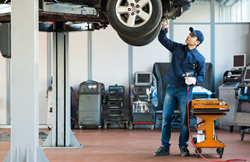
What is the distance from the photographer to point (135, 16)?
Result: 13.6 feet

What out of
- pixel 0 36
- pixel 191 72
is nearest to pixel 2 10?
pixel 0 36

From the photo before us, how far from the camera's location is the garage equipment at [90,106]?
9.06 meters

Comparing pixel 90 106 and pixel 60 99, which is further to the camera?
pixel 90 106

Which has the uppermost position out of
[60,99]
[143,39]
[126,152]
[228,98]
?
[143,39]

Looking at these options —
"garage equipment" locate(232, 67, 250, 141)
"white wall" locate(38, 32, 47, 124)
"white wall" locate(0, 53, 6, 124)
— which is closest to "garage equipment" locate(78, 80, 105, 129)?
"white wall" locate(38, 32, 47, 124)

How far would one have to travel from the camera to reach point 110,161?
14.6 ft

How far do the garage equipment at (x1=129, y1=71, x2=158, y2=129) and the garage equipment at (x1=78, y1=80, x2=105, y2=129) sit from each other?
0.82 metres

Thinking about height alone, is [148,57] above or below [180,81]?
above

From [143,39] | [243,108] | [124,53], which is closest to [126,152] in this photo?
[143,39]

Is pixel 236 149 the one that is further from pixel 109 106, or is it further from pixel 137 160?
pixel 109 106

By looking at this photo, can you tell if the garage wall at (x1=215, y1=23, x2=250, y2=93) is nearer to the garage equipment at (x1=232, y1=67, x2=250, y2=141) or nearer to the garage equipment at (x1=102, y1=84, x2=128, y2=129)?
the garage equipment at (x1=232, y1=67, x2=250, y2=141)

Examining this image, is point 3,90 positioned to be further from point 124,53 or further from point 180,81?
point 180,81

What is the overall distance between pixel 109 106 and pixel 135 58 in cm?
148

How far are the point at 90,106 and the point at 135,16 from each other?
5.22 metres
